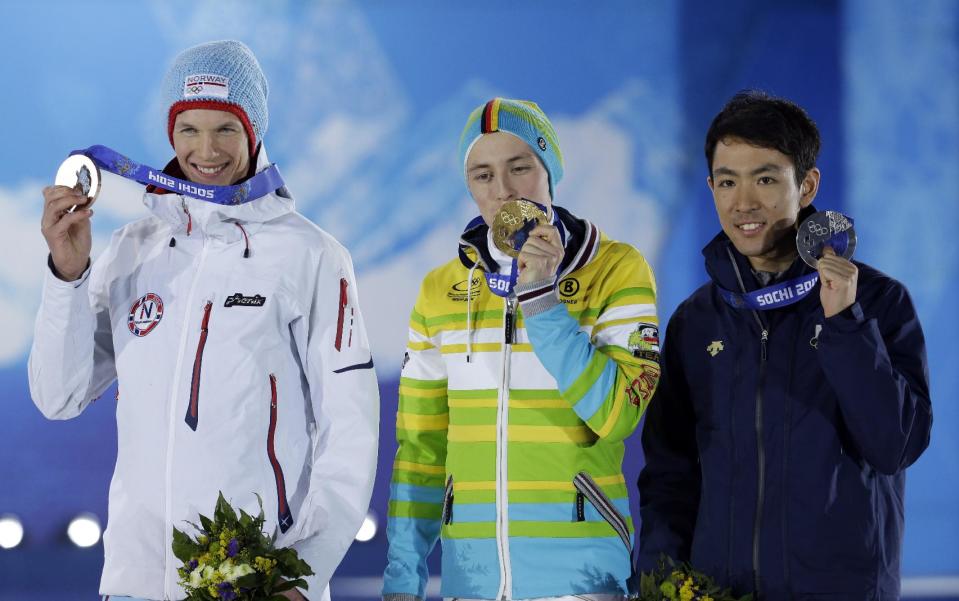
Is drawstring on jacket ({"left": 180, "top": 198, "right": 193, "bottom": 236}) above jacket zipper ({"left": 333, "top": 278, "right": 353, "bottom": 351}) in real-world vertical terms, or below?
above

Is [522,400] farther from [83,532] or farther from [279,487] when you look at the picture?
[83,532]

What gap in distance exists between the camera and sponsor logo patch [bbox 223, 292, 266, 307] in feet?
7.51

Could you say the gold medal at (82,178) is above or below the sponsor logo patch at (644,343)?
above

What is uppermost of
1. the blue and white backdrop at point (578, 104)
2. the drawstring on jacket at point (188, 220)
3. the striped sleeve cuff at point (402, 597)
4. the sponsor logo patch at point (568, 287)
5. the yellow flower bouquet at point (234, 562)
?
the blue and white backdrop at point (578, 104)

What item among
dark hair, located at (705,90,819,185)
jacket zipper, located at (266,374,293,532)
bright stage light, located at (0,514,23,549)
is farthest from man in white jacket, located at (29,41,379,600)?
bright stage light, located at (0,514,23,549)

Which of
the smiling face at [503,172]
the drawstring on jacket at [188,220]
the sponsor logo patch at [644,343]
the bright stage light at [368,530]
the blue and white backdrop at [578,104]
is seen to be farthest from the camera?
the blue and white backdrop at [578,104]

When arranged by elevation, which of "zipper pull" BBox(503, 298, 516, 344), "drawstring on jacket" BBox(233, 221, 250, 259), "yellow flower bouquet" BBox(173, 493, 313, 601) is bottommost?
"yellow flower bouquet" BBox(173, 493, 313, 601)

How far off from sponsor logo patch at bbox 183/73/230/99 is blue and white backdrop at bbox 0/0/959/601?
2.66 m

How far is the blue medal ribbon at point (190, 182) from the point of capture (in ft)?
7.69

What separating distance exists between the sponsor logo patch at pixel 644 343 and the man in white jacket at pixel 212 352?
1.69 feet

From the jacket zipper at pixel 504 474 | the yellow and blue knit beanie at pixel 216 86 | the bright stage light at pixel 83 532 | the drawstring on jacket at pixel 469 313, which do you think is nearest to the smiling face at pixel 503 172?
the drawstring on jacket at pixel 469 313

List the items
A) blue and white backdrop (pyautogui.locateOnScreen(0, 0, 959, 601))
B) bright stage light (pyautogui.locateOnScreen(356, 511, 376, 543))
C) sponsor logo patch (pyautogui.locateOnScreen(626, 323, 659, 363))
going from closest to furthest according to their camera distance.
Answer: sponsor logo patch (pyautogui.locateOnScreen(626, 323, 659, 363)) < bright stage light (pyautogui.locateOnScreen(356, 511, 376, 543)) < blue and white backdrop (pyautogui.locateOnScreen(0, 0, 959, 601))

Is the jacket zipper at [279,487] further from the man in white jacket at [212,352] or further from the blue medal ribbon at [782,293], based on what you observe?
the blue medal ribbon at [782,293]

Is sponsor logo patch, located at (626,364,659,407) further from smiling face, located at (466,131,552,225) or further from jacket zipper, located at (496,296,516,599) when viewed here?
smiling face, located at (466,131,552,225)
